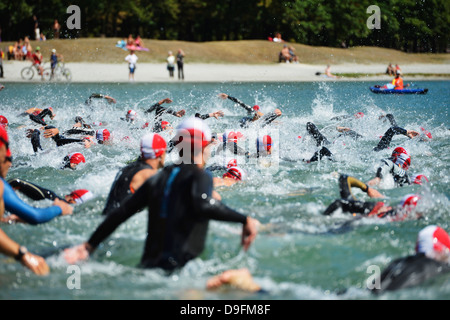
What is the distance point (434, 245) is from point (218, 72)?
32.8 meters

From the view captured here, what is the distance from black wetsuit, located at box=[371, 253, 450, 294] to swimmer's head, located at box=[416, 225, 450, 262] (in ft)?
0.18

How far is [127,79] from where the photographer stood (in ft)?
106

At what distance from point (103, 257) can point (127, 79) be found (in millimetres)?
28064

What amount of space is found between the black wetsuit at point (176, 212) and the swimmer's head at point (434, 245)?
5.53 ft

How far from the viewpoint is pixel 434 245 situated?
15.9 feet

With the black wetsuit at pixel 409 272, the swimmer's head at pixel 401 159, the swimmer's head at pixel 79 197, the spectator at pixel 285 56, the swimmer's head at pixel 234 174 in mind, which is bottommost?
the black wetsuit at pixel 409 272

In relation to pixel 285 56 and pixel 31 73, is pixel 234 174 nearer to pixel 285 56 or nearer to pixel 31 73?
pixel 31 73

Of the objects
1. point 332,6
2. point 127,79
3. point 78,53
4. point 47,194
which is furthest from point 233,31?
point 47,194

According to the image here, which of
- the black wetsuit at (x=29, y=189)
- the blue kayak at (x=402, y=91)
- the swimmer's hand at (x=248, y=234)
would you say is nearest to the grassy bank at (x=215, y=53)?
the blue kayak at (x=402, y=91)

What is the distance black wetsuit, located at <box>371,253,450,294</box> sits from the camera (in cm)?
462

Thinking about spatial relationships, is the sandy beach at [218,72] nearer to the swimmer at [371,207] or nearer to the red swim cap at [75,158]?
the red swim cap at [75,158]

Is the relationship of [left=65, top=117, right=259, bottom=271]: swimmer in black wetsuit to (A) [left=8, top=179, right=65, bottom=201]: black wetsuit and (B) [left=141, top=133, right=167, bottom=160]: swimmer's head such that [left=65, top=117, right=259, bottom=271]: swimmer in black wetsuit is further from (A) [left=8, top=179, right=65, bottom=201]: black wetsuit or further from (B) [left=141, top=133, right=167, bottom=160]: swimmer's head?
(A) [left=8, top=179, right=65, bottom=201]: black wetsuit

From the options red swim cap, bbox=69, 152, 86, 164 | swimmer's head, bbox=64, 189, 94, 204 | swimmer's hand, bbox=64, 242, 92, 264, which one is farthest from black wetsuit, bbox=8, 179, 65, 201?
red swim cap, bbox=69, 152, 86, 164

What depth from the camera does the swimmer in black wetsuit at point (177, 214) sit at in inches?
168
